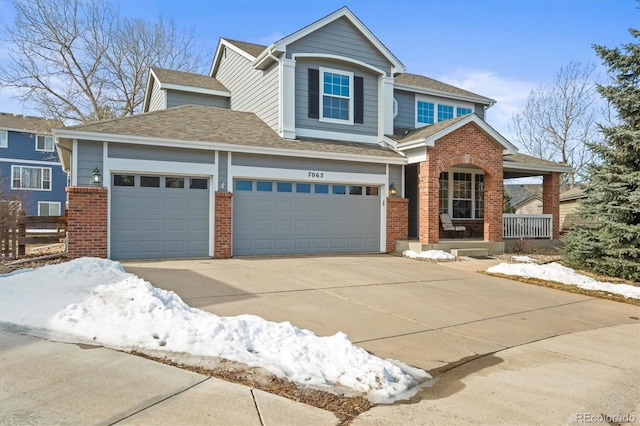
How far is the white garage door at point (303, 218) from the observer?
→ 13.0m

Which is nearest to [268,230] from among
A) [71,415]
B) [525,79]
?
[71,415]

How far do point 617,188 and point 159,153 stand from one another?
38.9 feet

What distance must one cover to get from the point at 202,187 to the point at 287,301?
626 cm

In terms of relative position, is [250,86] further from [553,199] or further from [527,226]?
[553,199]

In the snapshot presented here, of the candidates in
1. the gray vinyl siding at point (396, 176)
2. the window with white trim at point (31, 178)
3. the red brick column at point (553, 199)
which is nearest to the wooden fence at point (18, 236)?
the gray vinyl siding at point (396, 176)

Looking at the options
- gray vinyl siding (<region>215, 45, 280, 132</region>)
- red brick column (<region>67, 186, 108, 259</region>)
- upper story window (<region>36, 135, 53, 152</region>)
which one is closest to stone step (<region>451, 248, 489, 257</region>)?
gray vinyl siding (<region>215, 45, 280, 132</region>)

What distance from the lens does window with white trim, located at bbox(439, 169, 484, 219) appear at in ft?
59.0

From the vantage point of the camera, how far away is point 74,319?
5.30m

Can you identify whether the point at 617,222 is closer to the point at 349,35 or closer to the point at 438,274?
the point at 438,274

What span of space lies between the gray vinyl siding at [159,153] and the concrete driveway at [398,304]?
2804mm

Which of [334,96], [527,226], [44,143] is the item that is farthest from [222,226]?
[44,143]

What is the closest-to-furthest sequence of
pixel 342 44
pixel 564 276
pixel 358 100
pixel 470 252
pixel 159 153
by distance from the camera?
pixel 564 276, pixel 159 153, pixel 470 252, pixel 342 44, pixel 358 100

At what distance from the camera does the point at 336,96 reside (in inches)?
602

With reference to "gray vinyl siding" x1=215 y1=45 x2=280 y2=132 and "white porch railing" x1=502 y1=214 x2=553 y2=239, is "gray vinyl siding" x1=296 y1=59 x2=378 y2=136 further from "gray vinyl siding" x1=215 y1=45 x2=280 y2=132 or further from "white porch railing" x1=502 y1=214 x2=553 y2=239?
"white porch railing" x1=502 y1=214 x2=553 y2=239
